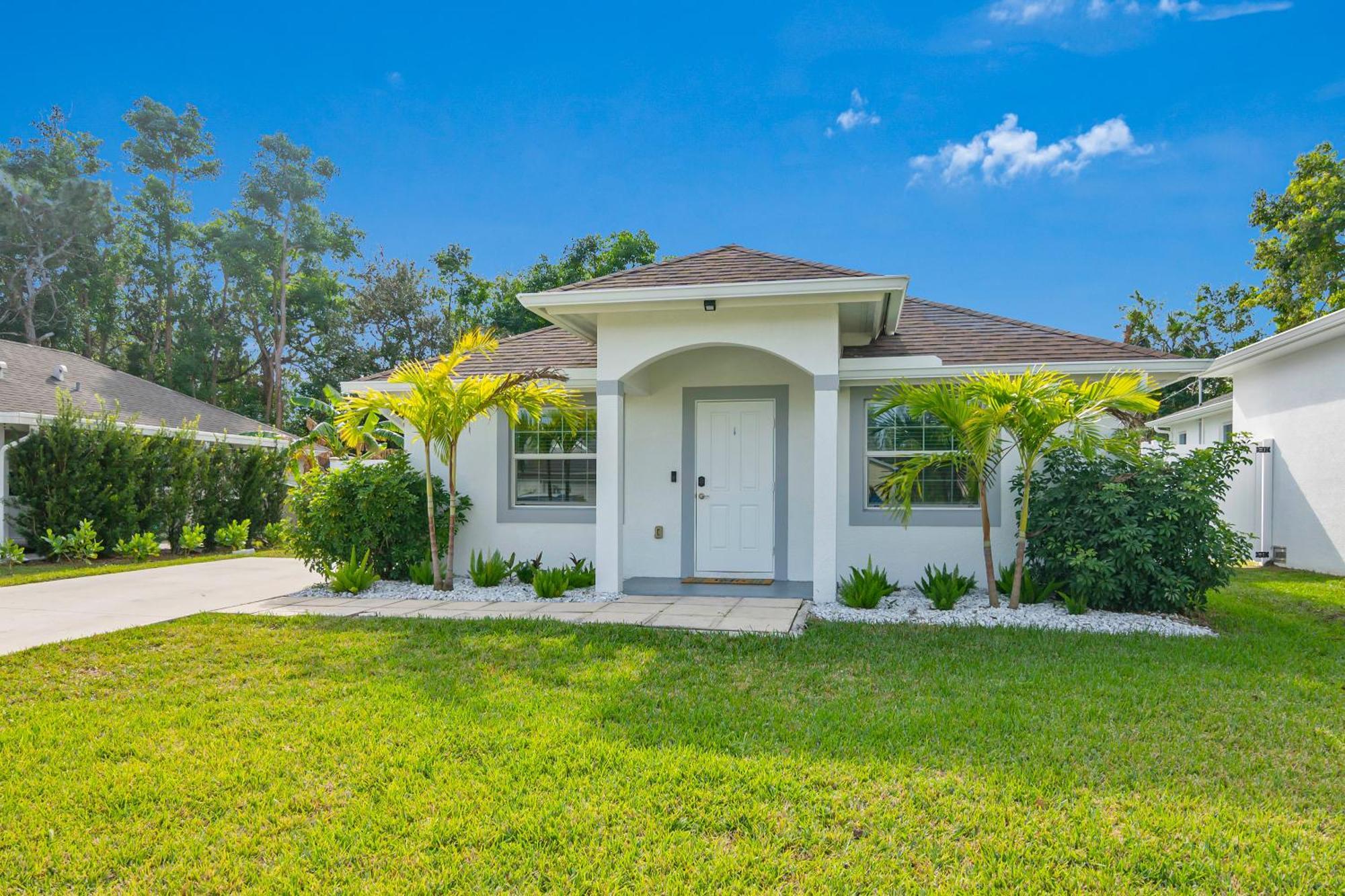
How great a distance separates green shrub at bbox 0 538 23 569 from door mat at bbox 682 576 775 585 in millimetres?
10186

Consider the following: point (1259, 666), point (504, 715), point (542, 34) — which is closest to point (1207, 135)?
point (542, 34)

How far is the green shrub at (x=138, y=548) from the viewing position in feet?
41.0

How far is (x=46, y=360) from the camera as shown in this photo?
1688 centimetres

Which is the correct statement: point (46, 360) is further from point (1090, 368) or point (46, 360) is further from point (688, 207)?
point (1090, 368)

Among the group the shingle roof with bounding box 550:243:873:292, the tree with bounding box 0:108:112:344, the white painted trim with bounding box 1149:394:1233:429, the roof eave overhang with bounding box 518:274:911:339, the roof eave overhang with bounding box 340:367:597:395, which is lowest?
the roof eave overhang with bounding box 340:367:597:395

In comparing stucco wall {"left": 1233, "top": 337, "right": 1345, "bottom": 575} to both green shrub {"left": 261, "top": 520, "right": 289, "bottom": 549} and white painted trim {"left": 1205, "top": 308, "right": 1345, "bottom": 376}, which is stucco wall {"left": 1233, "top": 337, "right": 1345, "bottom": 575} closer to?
white painted trim {"left": 1205, "top": 308, "right": 1345, "bottom": 376}

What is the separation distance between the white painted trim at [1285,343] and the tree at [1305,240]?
25.4ft

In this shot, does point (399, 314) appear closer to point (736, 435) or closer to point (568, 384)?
point (568, 384)

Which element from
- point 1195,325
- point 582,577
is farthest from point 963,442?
point 1195,325

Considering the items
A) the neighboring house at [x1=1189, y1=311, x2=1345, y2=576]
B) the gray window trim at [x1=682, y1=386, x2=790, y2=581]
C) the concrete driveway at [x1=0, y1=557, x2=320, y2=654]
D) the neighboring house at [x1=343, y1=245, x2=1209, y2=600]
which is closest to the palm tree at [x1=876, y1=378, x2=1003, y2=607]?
the neighboring house at [x1=343, y1=245, x2=1209, y2=600]

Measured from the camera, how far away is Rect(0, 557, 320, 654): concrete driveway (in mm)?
6996

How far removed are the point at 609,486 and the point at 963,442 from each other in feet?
12.1

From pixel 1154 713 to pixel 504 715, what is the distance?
12.8 ft

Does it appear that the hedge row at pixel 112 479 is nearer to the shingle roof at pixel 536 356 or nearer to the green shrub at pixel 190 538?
the green shrub at pixel 190 538
